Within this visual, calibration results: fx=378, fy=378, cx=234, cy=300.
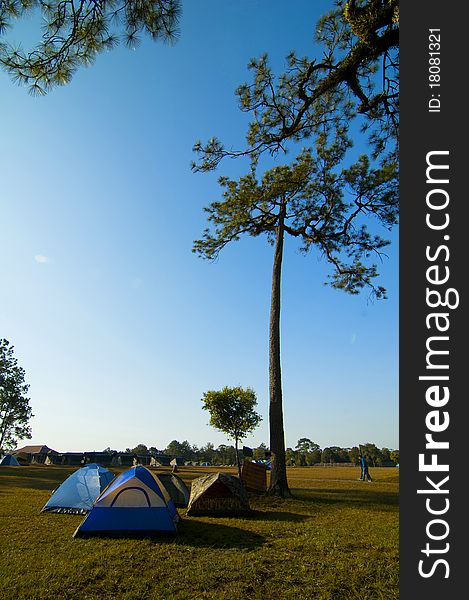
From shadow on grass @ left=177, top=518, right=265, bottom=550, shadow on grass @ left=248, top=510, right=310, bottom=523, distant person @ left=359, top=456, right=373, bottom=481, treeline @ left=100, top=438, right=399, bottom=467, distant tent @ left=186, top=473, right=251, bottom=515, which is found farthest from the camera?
treeline @ left=100, top=438, right=399, bottom=467

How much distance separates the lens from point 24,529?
331 inches

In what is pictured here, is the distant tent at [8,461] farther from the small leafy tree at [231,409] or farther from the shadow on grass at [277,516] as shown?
the shadow on grass at [277,516]

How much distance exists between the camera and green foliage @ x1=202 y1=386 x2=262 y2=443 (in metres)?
36.6

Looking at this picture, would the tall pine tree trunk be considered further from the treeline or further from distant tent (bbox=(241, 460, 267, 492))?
the treeline

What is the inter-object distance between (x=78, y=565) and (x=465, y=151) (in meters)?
7.09

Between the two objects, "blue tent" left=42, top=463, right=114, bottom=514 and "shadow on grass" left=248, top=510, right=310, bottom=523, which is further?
"blue tent" left=42, top=463, right=114, bottom=514

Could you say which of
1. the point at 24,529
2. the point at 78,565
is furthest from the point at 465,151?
the point at 24,529

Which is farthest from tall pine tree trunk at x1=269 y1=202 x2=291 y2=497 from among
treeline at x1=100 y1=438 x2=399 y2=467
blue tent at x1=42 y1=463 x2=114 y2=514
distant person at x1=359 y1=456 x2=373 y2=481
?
treeline at x1=100 y1=438 x2=399 y2=467

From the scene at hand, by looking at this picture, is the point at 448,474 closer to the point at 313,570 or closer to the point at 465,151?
the point at 465,151

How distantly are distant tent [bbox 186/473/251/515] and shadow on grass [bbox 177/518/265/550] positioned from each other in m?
1.00

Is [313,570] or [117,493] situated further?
[117,493]

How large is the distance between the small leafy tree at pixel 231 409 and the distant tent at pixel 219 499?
26440 mm

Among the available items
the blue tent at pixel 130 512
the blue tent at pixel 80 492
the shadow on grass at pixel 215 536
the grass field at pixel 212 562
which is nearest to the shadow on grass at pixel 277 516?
the grass field at pixel 212 562

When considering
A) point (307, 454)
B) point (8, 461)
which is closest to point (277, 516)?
point (8, 461)
